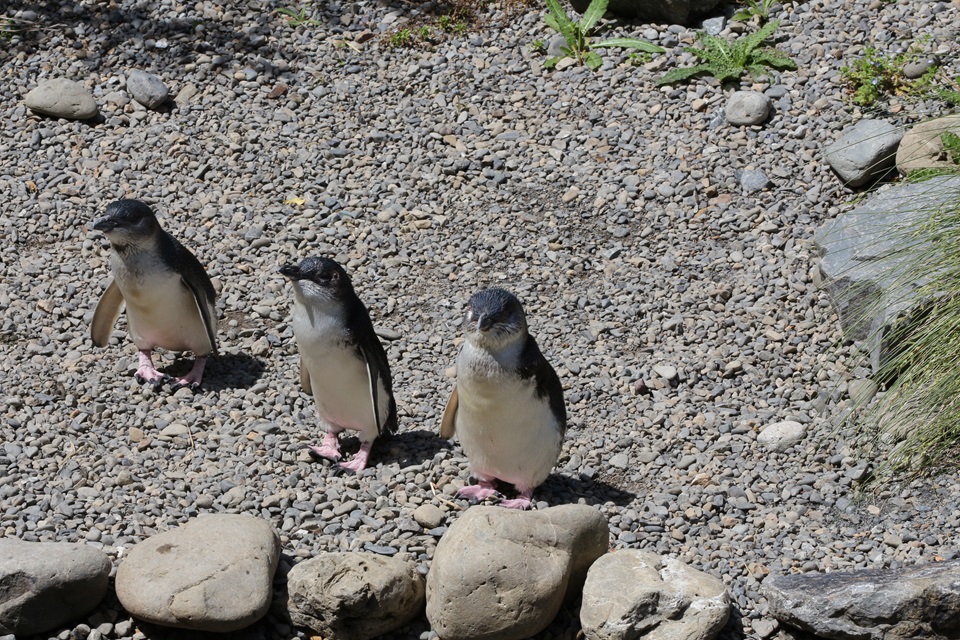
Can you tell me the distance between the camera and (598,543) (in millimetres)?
4723

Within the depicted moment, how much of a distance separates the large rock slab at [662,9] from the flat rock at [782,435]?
13.5 feet

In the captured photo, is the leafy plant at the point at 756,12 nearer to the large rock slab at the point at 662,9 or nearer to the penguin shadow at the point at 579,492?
the large rock slab at the point at 662,9

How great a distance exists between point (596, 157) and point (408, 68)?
6.33 ft

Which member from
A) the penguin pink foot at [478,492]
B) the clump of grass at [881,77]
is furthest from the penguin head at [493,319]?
the clump of grass at [881,77]

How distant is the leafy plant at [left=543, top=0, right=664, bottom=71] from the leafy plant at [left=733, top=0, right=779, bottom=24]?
2.20ft

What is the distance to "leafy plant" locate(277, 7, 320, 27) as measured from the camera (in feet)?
31.1

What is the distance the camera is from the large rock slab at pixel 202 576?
173 inches

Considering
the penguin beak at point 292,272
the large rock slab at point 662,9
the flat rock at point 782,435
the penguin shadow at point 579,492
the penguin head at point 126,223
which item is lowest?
the flat rock at point 782,435

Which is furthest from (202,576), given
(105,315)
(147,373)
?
(105,315)

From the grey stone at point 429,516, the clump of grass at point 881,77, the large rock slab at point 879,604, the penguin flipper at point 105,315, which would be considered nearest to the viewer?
the large rock slab at point 879,604

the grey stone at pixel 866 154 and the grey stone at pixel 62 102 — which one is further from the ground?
the grey stone at pixel 62 102

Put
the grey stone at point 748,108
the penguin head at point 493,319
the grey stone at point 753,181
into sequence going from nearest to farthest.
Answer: the penguin head at point 493,319
the grey stone at point 753,181
the grey stone at point 748,108

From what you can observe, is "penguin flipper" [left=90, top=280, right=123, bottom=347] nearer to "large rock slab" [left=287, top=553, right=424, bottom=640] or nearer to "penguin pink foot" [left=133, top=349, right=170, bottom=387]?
"penguin pink foot" [left=133, top=349, right=170, bottom=387]

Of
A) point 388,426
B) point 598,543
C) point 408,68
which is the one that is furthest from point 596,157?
point 598,543
